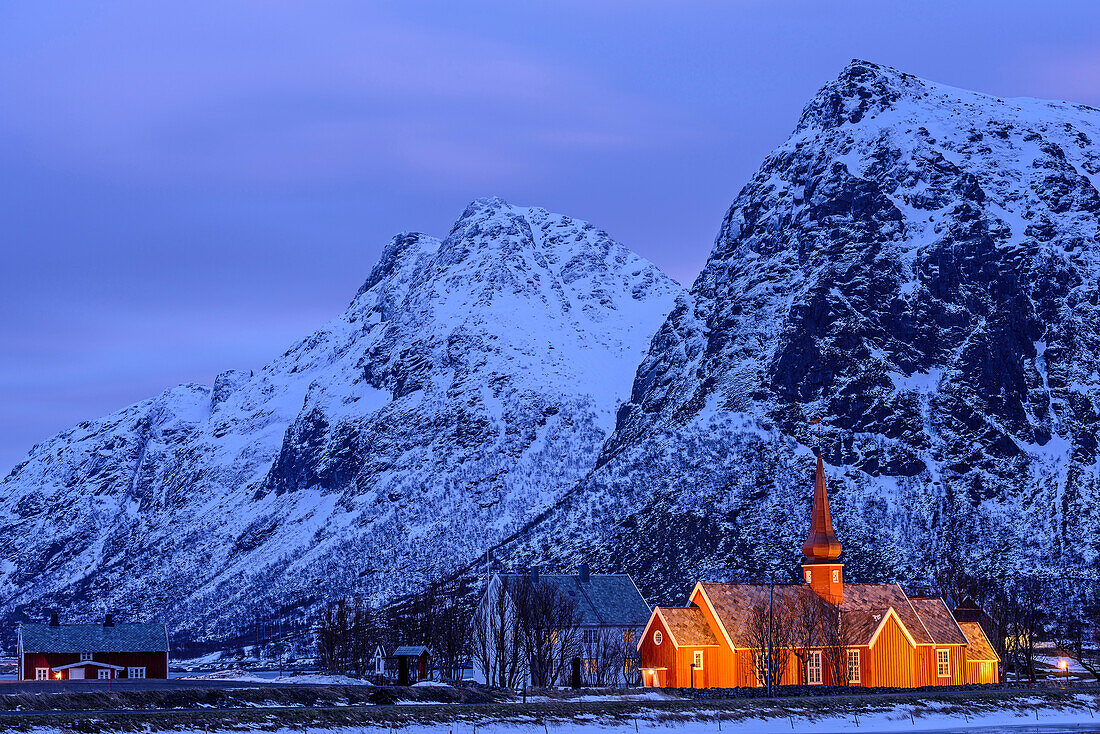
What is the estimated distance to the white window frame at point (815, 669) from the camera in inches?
4628

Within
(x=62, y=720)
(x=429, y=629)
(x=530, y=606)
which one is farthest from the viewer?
(x=429, y=629)

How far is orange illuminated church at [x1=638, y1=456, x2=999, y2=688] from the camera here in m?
115

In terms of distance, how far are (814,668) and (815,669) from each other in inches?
7.4

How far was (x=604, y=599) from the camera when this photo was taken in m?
149

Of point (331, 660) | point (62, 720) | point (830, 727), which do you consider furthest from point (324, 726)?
point (331, 660)

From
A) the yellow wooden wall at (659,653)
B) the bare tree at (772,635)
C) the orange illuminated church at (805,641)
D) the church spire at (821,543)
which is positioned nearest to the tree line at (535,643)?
the yellow wooden wall at (659,653)

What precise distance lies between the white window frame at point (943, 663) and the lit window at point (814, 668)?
925 cm

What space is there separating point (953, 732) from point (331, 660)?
10299 centimetres

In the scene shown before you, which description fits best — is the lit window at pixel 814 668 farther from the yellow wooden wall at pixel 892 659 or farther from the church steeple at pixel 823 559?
the church steeple at pixel 823 559

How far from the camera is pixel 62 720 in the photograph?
68.2m

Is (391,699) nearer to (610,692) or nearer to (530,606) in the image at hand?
(610,692)

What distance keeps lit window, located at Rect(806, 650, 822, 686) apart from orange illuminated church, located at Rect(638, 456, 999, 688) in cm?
8

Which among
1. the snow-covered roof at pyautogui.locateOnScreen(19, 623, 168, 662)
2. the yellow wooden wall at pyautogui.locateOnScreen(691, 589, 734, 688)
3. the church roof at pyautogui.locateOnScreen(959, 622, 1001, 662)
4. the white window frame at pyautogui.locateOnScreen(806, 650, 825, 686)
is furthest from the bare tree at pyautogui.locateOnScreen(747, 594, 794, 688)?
the snow-covered roof at pyautogui.locateOnScreen(19, 623, 168, 662)

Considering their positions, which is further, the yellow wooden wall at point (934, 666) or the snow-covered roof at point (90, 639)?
the snow-covered roof at point (90, 639)
